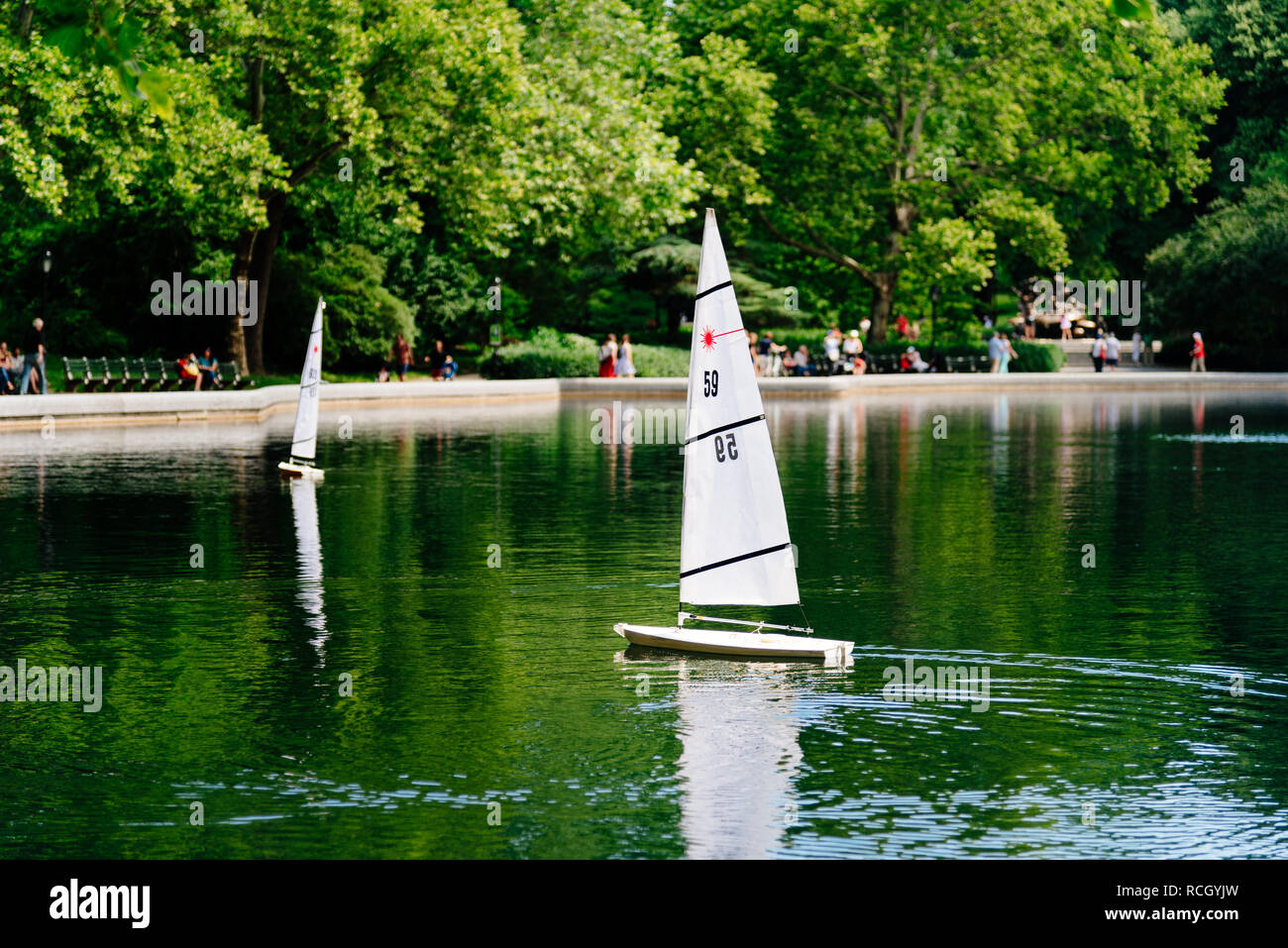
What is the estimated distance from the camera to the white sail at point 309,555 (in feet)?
49.0

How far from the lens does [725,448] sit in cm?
1338

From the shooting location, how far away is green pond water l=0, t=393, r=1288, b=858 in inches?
364

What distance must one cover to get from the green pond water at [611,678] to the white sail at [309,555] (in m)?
0.08

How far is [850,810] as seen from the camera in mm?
9445

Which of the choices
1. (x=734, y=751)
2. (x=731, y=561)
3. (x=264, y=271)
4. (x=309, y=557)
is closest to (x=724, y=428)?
(x=731, y=561)

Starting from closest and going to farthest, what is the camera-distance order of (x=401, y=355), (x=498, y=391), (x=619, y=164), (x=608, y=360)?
(x=498, y=391) < (x=619, y=164) < (x=401, y=355) < (x=608, y=360)

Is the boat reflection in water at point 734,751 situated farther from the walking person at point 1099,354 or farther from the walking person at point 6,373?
the walking person at point 1099,354

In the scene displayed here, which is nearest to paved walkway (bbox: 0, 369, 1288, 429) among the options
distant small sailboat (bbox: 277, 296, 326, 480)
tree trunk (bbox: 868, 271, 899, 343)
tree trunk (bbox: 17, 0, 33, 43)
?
tree trunk (bbox: 868, 271, 899, 343)

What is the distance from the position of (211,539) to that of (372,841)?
11.2 metres

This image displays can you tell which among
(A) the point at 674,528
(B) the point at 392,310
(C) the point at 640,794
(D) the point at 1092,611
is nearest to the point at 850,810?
(C) the point at 640,794

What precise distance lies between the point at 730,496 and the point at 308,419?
1492cm

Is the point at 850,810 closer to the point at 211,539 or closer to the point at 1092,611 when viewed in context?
the point at 1092,611

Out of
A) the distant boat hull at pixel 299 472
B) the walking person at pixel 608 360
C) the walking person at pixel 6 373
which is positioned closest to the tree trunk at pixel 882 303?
the walking person at pixel 608 360

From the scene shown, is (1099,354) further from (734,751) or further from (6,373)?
(734,751)
